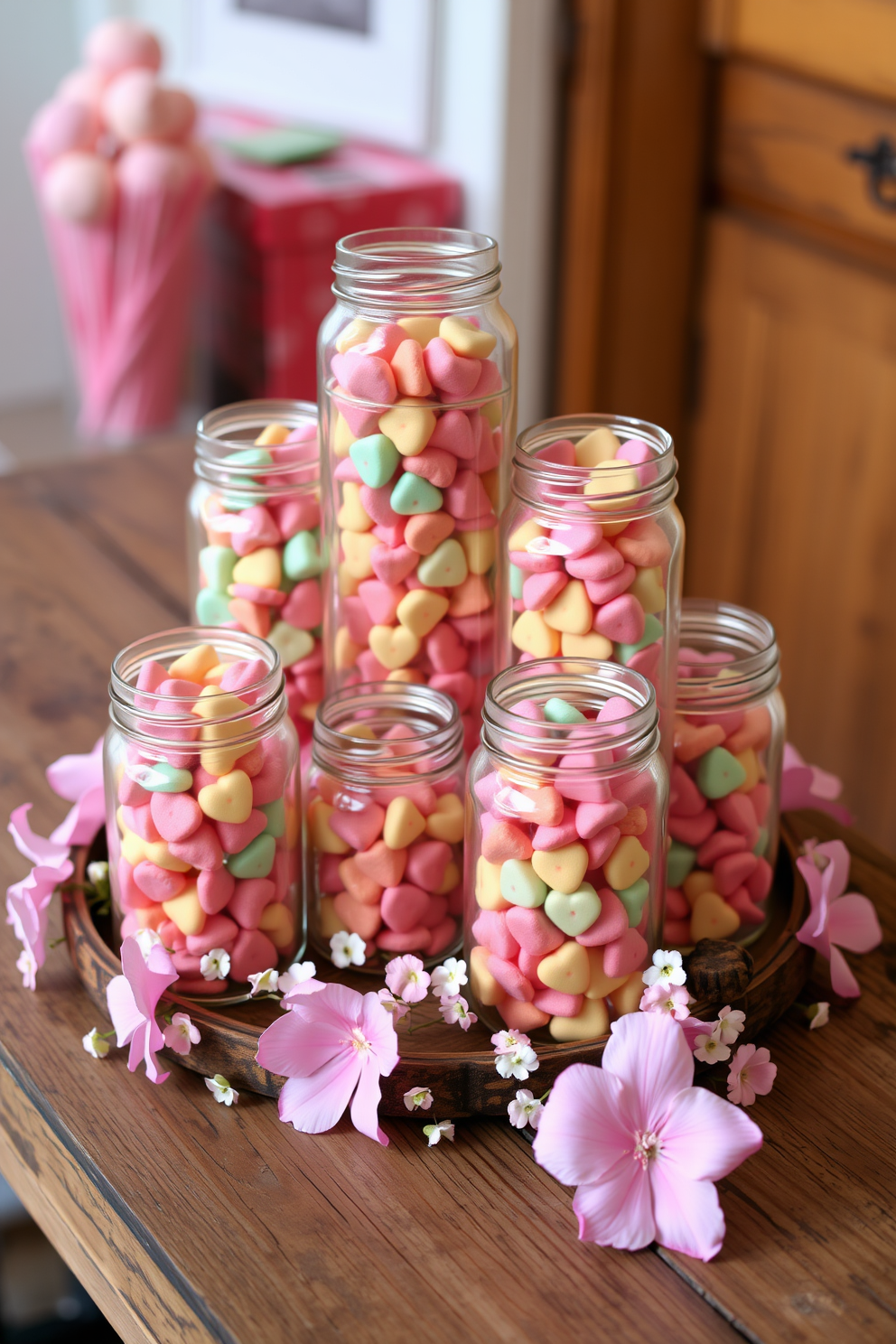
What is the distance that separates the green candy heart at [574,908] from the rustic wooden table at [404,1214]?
12 centimetres

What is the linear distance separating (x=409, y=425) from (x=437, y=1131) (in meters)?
0.34

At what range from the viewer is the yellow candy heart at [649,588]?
0.69 metres

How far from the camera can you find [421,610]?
2.43 ft

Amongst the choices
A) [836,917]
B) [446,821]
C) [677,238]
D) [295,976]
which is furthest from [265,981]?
[677,238]

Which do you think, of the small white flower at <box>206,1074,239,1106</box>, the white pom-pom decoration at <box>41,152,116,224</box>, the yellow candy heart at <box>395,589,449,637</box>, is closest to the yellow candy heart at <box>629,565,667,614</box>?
the yellow candy heart at <box>395,589,449,637</box>

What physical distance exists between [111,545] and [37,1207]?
27.7 inches

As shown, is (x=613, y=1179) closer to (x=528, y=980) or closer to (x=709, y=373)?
(x=528, y=980)

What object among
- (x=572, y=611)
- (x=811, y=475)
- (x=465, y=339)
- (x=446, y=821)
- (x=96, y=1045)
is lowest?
(x=811, y=475)

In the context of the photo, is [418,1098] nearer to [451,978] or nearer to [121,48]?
[451,978]

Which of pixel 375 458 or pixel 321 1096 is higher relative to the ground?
pixel 375 458

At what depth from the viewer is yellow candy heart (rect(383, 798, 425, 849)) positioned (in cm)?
72

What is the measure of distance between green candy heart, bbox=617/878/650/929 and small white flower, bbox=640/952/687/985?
0.08 feet

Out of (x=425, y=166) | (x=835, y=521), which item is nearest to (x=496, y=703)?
(x=835, y=521)

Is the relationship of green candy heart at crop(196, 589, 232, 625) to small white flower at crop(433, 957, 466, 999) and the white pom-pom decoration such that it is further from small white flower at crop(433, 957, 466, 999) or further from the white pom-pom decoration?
the white pom-pom decoration
